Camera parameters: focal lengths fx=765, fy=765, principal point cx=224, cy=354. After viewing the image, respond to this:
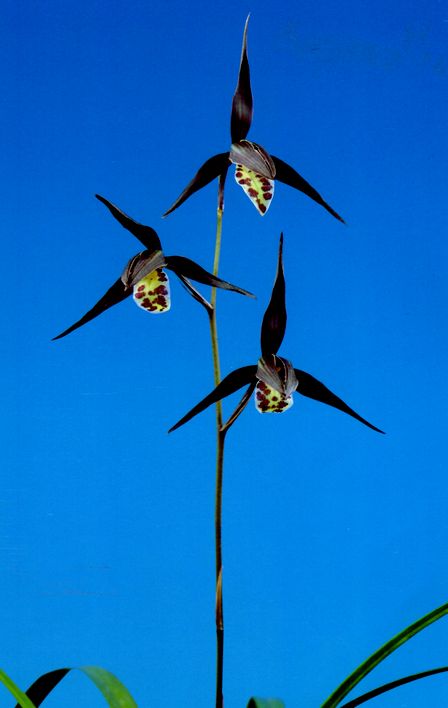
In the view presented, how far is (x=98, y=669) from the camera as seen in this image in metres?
1.03

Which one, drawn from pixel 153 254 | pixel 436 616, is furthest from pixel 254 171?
pixel 436 616

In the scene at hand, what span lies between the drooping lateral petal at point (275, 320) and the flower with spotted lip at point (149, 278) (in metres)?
0.05

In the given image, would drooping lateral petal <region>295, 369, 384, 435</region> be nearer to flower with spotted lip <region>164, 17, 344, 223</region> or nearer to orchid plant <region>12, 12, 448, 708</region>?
orchid plant <region>12, 12, 448, 708</region>

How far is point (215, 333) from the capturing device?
1.09 m

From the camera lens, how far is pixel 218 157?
1103 millimetres

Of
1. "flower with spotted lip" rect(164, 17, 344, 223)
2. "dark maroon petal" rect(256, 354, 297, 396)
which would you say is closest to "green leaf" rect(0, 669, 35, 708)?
"dark maroon petal" rect(256, 354, 297, 396)

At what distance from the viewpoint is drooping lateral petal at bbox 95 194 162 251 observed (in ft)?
3.35

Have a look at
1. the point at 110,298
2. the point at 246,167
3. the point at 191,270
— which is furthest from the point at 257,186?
the point at 110,298

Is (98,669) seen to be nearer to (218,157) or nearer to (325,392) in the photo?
Answer: (325,392)

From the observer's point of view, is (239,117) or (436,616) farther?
(239,117)

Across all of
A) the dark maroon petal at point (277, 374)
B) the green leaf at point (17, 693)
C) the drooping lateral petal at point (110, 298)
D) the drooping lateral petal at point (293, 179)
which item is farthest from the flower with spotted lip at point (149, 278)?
the green leaf at point (17, 693)

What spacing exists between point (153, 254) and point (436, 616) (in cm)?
62

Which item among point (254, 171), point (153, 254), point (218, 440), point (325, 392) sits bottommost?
point (218, 440)

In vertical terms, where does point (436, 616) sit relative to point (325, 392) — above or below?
below
